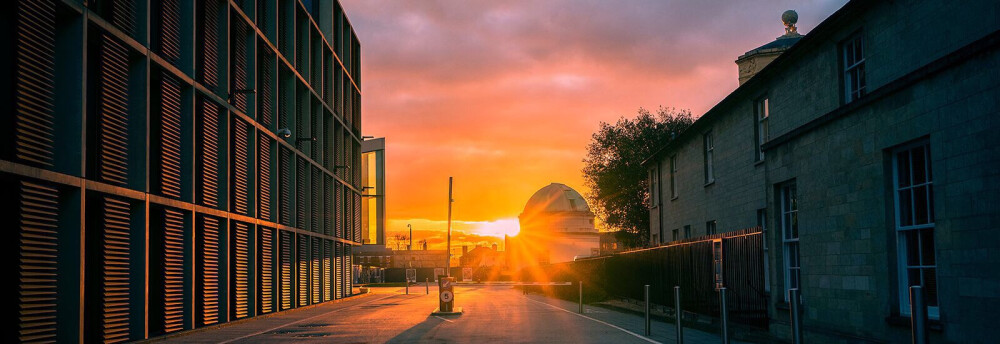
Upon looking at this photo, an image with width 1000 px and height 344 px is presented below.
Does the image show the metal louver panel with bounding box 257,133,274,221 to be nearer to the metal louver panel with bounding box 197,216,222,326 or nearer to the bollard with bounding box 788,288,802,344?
the metal louver panel with bounding box 197,216,222,326

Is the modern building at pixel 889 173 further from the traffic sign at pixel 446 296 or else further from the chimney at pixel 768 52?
the chimney at pixel 768 52

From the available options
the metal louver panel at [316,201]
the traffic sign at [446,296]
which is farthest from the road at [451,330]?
the metal louver panel at [316,201]

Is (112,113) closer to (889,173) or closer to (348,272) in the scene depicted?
(889,173)

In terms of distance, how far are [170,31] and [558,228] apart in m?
67.6

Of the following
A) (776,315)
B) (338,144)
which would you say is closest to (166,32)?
(776,315)

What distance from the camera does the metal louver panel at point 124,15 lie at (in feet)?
51.4

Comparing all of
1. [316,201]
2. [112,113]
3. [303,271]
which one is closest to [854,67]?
[112,113]

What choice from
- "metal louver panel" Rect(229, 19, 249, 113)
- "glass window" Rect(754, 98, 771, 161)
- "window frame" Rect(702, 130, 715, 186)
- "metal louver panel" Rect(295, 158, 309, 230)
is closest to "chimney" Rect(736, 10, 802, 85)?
"window frame" Rect(702, 130, 715, 186)

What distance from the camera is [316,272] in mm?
35125

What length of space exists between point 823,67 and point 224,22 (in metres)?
14.8

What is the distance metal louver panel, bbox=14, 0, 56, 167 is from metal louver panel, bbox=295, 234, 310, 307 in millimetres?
18501

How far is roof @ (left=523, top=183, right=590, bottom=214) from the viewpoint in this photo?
85.8 metres

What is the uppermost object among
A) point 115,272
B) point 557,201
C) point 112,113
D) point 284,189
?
point 557,201

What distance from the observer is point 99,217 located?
601 inches
